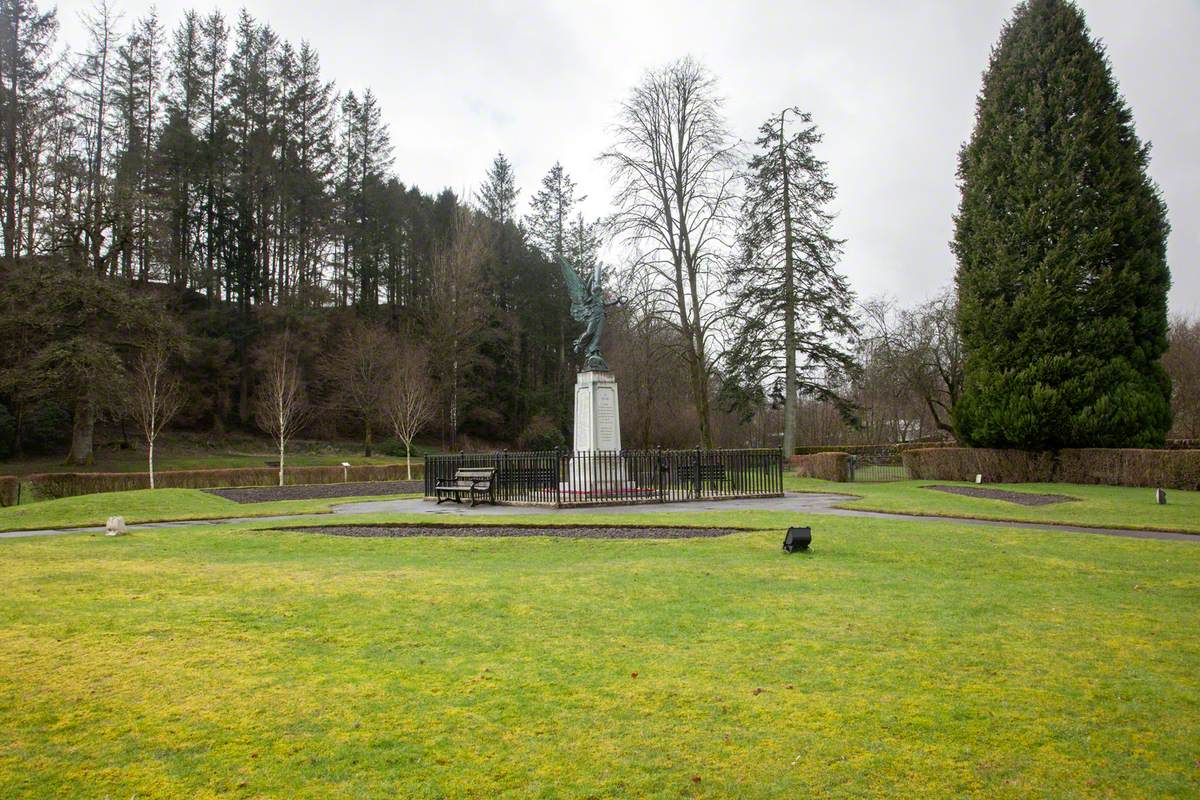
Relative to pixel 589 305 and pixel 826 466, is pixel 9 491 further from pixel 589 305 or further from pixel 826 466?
pixel 826 466

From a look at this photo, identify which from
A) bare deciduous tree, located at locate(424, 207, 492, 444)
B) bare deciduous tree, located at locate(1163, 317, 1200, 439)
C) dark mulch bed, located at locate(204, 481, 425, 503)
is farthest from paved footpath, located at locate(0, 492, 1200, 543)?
bare deciduous tree, located at locate(1163, 317, 1200, 439)

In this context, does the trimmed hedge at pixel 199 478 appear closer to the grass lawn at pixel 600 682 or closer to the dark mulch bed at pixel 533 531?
the dark mulch bed at pixel 533 531

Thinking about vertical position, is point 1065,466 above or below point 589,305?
below

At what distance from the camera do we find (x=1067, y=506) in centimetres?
1783

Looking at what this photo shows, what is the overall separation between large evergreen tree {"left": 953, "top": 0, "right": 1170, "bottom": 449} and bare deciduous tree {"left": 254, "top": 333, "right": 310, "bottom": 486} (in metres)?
30.4

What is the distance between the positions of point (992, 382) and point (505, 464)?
1971 centimetres

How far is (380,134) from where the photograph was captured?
56.0m

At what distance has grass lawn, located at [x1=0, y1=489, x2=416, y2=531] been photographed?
16875mm

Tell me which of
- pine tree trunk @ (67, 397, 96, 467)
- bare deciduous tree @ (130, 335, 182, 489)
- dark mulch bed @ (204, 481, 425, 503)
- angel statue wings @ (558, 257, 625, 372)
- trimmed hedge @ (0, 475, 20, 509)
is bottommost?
dark mulch bed @ (204, 481, 425, 503)

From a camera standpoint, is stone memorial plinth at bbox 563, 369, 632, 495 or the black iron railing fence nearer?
the black iron railing fence

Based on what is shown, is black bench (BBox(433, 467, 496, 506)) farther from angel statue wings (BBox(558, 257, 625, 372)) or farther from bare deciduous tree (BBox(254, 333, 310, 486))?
bare deciduous tree (BBox(254, 333, 310, 486))

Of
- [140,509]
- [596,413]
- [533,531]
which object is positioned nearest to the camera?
[533,531]

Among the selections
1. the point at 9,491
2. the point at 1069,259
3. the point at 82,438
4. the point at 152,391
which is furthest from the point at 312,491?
the point at 1069,259

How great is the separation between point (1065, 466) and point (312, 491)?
26724mm
